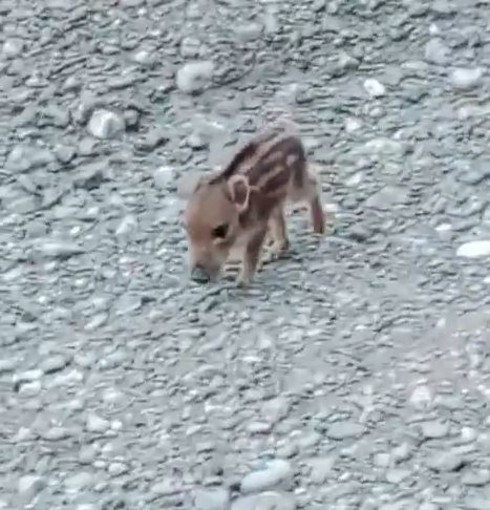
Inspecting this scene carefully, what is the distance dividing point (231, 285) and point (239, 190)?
0.26 metres

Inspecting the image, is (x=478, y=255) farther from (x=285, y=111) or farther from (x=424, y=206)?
(x=285, y=111)

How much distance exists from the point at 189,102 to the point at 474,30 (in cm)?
91

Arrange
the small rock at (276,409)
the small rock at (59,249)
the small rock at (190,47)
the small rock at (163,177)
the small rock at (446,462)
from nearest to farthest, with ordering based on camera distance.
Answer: the small rock at (446,462) → the small rock at (276,409) → the small rock at (59,249) → the small rock at (163,177) → the small rock at (190,47)

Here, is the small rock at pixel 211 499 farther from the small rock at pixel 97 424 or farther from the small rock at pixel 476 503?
the small rock at pixel 476 503

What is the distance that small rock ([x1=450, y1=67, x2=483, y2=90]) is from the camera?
526 centimetres

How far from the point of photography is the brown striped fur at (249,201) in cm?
436

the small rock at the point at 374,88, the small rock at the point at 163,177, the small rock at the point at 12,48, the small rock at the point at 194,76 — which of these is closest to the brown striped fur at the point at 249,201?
the small rock at the point at 163,177

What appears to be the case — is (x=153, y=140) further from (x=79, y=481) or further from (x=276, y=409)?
(x=79, y=481)

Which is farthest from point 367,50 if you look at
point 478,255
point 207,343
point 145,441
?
point 145,441

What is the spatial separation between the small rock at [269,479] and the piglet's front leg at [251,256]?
0.74 metres

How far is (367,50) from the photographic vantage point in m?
5.44

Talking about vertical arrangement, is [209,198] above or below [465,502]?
above

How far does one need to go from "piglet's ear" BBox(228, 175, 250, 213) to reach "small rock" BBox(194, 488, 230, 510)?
0.84 metres

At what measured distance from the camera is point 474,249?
4.50 meters
